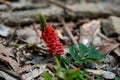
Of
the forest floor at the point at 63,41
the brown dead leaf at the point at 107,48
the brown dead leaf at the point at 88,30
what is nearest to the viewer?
the forest floor at the point at 63,41

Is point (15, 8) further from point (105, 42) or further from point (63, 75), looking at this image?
point (63, 75)

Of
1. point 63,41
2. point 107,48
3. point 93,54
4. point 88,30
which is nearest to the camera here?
point 93,54

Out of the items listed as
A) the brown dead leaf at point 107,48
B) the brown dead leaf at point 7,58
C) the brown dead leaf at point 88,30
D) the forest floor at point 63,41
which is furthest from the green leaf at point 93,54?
the brown dead leaf at point 88,30

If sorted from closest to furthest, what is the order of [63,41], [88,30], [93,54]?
[93,54]
[63,41]
[88,30]

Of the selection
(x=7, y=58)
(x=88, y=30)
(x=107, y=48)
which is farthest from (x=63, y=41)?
(x=7, y=58)

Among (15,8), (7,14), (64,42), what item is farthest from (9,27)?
(64,42)

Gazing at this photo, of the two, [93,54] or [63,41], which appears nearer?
[93,54]

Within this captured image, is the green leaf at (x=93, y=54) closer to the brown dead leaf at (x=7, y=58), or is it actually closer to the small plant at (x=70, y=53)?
the small plant at (x=70, y=53)

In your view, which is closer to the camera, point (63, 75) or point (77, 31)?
point (63, 75)

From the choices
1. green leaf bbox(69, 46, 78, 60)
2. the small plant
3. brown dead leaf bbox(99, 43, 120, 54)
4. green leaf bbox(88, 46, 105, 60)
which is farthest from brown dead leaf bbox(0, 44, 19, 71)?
brown dead leaf bbox(99, 43, 120, 54)

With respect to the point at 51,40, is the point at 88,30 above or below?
below

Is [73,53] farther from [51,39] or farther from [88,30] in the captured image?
[88,30]
